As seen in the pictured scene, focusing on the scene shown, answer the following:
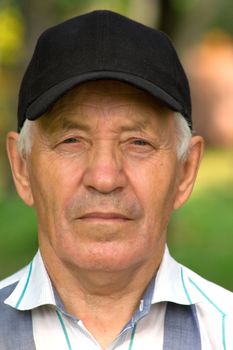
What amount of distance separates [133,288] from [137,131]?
0.53 meters

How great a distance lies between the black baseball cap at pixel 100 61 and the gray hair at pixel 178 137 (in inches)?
2.2

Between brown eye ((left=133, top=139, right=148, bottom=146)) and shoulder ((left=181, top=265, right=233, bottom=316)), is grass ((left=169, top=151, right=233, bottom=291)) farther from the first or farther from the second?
brown eye ((left=133, top=139, right=148, bottom=146))

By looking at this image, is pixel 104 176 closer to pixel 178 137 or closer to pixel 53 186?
pixel 53 186

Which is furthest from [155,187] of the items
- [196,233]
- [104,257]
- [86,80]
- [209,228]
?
[209,228]

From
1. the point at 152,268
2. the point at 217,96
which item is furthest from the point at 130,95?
the point at 217,96

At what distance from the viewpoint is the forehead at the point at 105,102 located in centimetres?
276

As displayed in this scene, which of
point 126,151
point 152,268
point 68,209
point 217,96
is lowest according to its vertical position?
point 152,268

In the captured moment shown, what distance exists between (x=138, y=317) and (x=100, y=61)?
33.2 inches

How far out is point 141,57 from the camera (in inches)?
108

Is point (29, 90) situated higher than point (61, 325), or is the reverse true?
point (29, 90)

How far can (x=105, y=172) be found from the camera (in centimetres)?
270

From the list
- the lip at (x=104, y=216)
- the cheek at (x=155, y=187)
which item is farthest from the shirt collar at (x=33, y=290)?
the cheek at (x=155, y=187)

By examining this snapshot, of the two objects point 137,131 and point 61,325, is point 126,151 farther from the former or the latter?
point 61,325

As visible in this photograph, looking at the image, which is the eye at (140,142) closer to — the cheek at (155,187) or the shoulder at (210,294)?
the cheek at (155,187)
